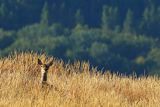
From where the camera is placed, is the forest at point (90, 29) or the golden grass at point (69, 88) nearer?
the golden grass at point (69, 88)

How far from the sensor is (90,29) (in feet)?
403

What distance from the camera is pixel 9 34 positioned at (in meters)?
111

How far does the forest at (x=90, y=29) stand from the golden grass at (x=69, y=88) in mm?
82155

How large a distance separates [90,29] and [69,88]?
112 metres

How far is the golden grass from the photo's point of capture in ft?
31.9

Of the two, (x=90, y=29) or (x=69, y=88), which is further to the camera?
(x=90, y=29)

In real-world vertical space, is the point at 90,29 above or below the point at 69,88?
above

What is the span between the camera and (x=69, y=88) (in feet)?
36.9

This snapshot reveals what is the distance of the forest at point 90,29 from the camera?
103 meters

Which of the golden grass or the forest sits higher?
the forest

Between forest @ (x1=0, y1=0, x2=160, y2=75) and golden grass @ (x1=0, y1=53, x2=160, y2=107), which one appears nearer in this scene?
golden grass @ (x1=0, y1=53, x2=160, y2=107)

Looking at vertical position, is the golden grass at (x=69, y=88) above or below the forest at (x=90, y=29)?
below

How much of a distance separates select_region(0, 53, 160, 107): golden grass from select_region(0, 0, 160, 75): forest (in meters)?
82.2

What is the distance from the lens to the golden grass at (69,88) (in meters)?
9.73
